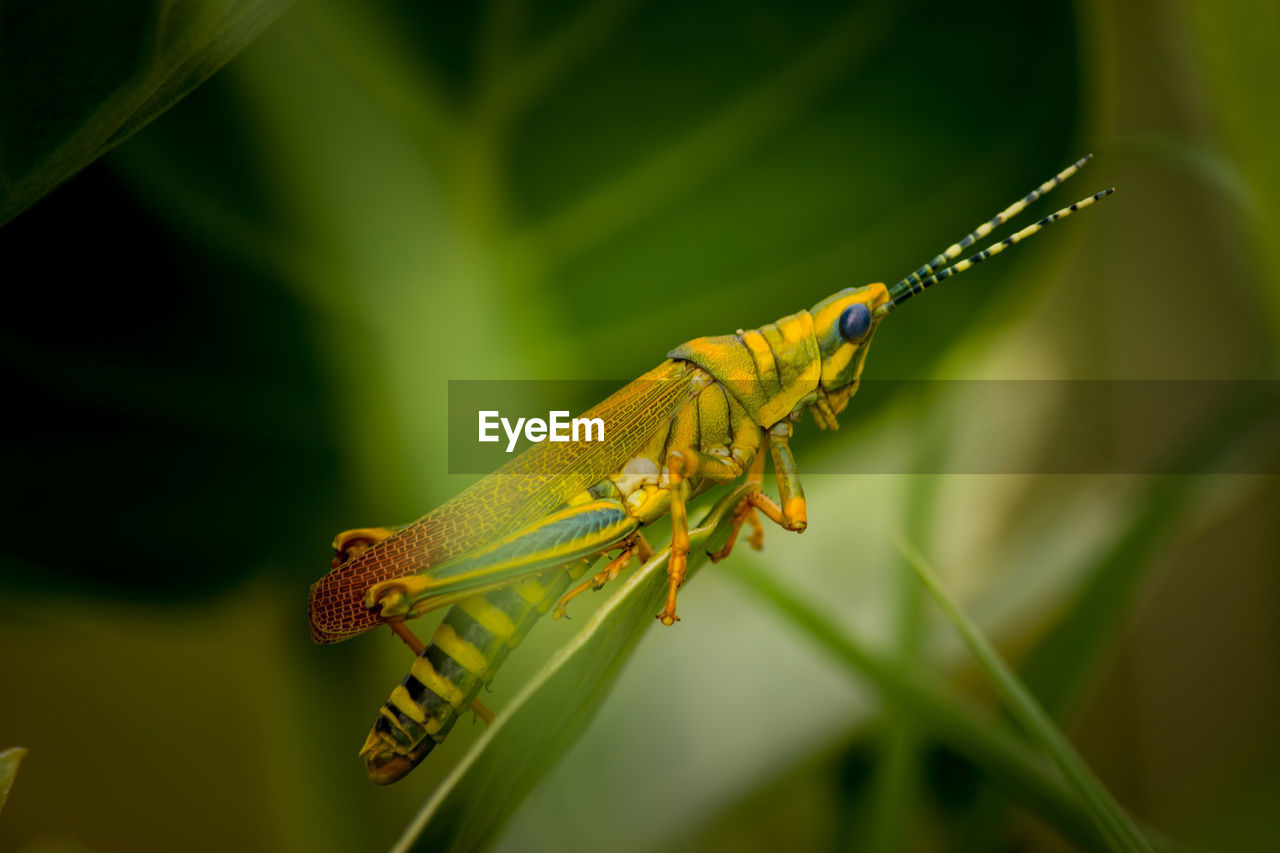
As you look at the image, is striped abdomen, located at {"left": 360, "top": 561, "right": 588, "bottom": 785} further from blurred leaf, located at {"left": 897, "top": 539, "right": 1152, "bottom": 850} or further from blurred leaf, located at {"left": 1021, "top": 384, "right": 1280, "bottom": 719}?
blurred leaf, located at {"left": 1021, "top": 384, "right": 1280, "bottom": 719}

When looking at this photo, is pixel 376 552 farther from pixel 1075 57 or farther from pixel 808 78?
pixel 1075 57

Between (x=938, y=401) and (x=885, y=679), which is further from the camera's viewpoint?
(x=938, y=401)

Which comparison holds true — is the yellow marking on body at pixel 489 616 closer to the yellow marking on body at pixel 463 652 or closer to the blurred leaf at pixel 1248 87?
the yellow marking on body at pixel 463 652

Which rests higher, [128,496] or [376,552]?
[128,496]

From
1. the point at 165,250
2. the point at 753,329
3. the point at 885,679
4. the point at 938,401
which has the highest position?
the point at 165,250

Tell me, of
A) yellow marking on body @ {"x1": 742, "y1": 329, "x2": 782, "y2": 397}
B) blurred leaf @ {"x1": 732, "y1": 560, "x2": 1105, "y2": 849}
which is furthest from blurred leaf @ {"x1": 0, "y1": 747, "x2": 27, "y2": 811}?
yellow marking on body @ {"x1": 742, "y1": 329, "x2": 782, "y2": 397}

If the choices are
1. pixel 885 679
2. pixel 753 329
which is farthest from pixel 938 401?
pixel 885 679
